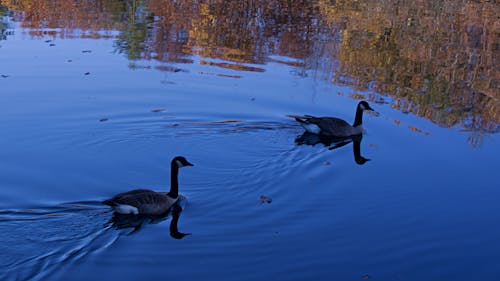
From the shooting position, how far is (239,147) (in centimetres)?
1267

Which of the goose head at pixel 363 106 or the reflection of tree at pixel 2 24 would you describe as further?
the reflection of tree at pixel 2 24

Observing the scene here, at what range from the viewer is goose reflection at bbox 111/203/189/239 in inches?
361

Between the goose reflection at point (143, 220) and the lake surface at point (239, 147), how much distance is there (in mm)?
52

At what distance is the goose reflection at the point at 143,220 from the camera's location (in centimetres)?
918

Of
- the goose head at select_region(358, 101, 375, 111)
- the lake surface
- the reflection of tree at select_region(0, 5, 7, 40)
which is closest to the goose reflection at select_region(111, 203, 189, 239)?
the lake surface

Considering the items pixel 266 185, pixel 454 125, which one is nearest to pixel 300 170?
pixel 266 185

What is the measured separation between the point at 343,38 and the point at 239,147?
11.1 metres

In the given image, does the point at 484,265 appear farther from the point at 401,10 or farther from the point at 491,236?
the point at 401,10

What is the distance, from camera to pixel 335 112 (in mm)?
15398

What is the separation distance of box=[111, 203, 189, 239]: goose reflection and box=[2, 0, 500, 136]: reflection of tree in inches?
297

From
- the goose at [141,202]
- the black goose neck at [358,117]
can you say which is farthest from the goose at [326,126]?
the goose at [141,202]

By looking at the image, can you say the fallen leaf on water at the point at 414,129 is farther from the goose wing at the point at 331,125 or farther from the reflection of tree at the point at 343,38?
the goose wing at the point at 331,125

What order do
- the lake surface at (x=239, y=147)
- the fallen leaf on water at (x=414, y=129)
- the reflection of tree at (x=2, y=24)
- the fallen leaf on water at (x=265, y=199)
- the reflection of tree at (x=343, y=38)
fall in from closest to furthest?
the lake surface at (x=239, y=147) → the fallen leaf on water at (x=265, y=199) → the fallen leaf on water at (x=414, y=129) → the reflection of tree at (x=343, y=38) → the reflection of tree at (x=2, y=24)

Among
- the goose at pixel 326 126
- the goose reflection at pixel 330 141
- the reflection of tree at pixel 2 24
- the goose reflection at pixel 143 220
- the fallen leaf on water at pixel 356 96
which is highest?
the reflection of tree at pixel 2 24
